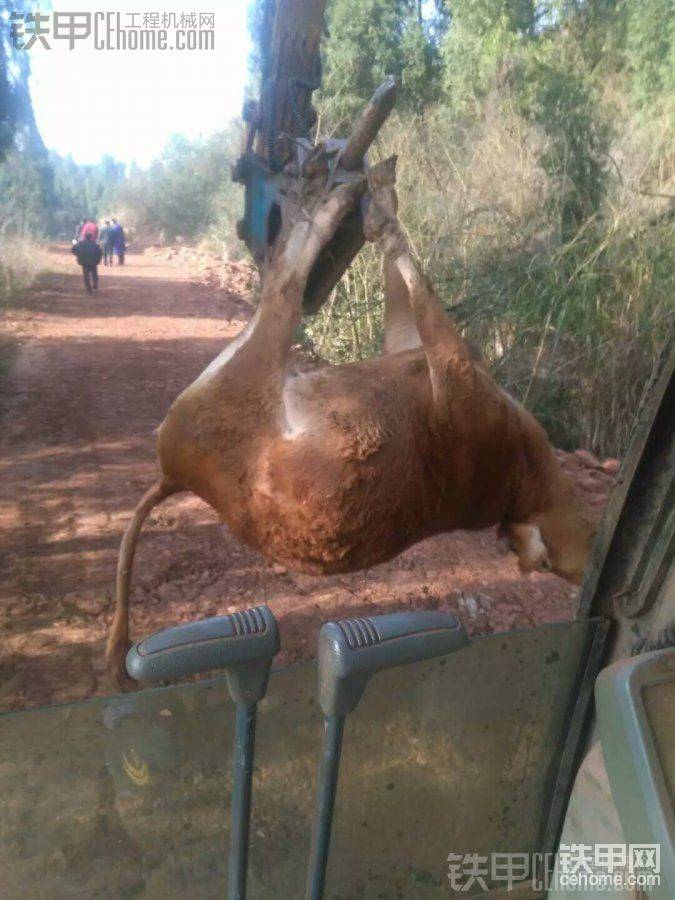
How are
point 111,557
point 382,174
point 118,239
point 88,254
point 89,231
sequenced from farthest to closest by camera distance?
1. point 118,239
2. point 88,254
3. point 89,231
4. point 111,557
5. point 382,174

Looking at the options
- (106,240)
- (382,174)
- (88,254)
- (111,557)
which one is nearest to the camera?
(382,174)

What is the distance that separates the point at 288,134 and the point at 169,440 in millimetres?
673

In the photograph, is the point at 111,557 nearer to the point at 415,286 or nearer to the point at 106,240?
the point at 415,286

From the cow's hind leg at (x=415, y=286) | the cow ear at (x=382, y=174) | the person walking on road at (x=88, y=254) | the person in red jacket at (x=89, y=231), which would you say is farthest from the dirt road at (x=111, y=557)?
the cow ear at (x=382, y=174)

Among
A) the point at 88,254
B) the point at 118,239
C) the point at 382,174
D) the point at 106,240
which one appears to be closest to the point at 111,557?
the point at 382,174

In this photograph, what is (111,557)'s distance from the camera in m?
3.32

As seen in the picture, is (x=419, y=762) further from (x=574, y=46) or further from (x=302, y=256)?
(x=574, y=46)

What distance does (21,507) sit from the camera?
366 cm

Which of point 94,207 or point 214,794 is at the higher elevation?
point 94,207

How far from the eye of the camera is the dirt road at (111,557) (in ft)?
9.21

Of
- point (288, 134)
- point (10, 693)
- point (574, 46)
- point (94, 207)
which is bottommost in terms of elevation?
point (10, 693)

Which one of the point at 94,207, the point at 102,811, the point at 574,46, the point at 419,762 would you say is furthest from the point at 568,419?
the point at 102,811

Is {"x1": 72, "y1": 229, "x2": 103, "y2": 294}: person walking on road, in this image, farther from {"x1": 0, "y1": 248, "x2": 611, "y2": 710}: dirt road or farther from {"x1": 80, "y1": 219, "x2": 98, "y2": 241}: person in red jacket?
{"x1": 0, "y1": 248, "x2": 611, "y2": 710}: dirt road

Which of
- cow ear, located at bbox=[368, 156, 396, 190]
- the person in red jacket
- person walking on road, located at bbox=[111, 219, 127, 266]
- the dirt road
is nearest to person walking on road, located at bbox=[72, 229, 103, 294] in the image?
the person in red jacket
